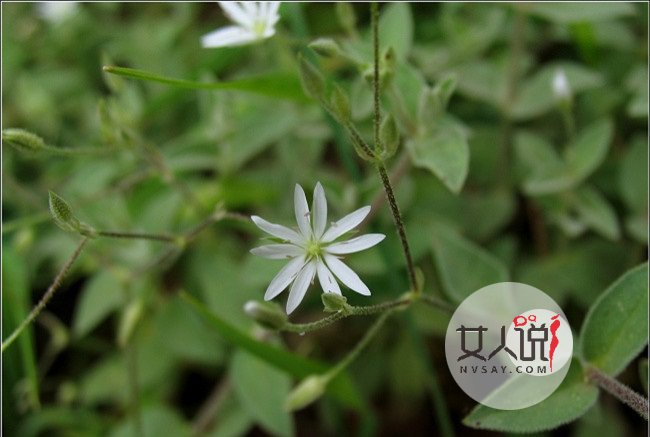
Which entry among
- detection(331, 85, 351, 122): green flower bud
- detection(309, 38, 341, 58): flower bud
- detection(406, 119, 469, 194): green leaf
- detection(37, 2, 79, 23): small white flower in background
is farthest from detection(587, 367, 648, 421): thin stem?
detection(37, 2, 79, 23): small white flower in background

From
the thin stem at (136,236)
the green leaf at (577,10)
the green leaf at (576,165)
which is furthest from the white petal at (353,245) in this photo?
the green leaf at (577,10)

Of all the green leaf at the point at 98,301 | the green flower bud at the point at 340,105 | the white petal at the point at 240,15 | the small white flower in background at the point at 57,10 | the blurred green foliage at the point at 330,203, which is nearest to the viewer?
the green flower bud at the point at 340,105

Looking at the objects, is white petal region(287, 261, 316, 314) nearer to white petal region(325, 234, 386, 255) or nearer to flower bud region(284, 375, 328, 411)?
white petal region(325, 234, 386, 255)

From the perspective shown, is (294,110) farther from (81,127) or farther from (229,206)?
(81,127)

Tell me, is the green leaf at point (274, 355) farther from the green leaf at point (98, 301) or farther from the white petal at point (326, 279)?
the green leaf at point (98, 301)

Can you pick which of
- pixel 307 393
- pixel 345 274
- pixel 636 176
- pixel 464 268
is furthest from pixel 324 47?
pixel 636 176
